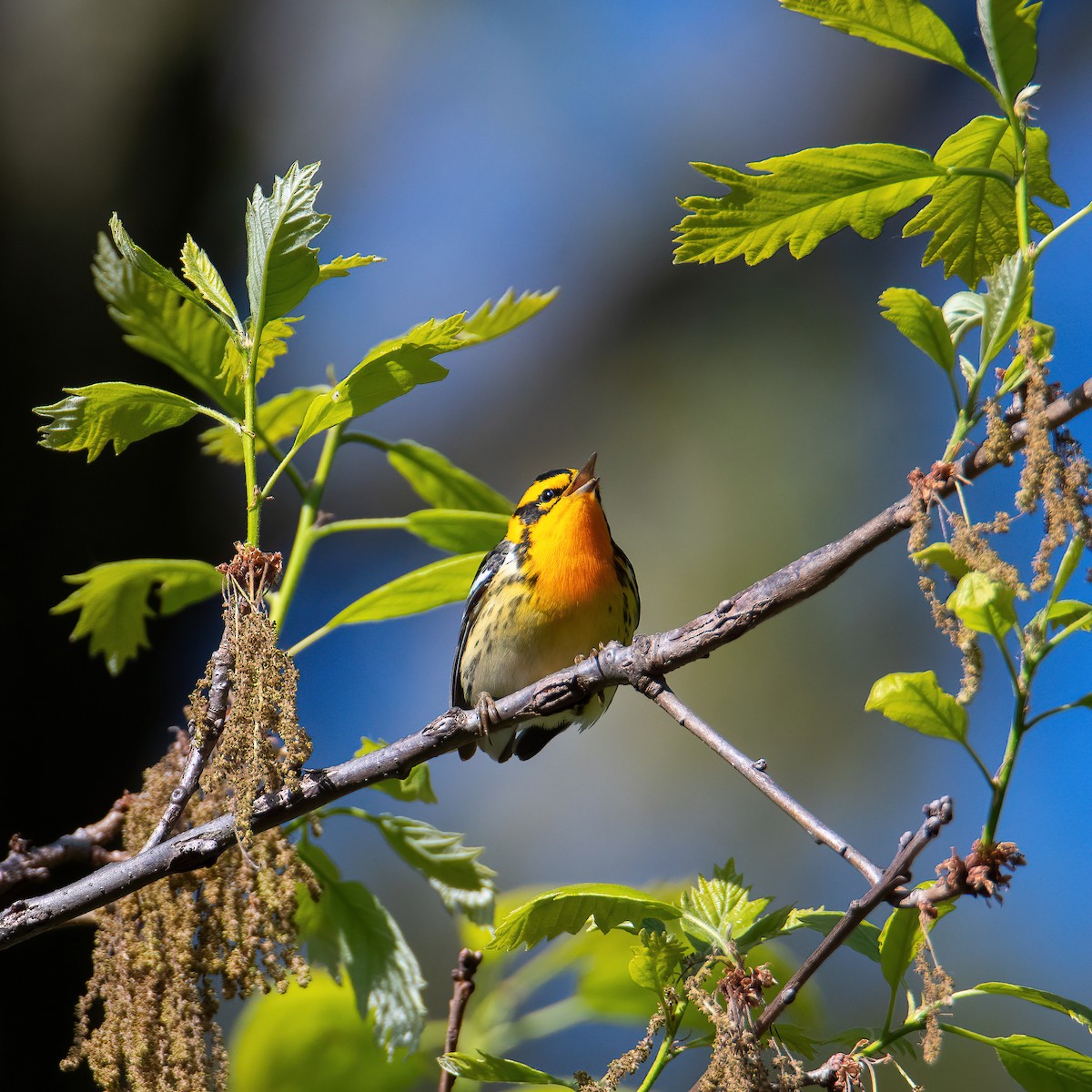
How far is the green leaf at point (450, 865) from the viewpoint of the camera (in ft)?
5.69

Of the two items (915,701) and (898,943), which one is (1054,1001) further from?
(915,701)

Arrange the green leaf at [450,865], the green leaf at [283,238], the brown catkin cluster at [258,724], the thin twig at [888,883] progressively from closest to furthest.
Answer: the thin twig at [888,883], the brown catkin cluster at [258,724], the green leaf at [283,238], the green leaf at [450,865]

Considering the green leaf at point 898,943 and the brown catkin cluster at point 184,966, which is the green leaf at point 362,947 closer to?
the brown catkin cluster at point 184,966

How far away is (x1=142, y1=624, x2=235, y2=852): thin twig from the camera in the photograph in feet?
4.49

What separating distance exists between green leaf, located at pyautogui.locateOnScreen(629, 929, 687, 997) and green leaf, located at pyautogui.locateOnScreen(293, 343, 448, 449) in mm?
651

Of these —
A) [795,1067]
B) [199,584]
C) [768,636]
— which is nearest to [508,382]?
[768,636]

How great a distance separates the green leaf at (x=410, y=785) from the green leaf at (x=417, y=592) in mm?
195

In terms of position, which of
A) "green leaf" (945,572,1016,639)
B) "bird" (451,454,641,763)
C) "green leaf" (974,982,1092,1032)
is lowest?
"green leaf" (974,982,1092,1032)

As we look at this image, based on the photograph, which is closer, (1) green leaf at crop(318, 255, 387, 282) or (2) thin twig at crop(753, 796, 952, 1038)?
(2) thin twig at crop(753, 796, 952, 1038)

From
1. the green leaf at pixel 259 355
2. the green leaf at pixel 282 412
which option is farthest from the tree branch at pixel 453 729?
the green leaf at pixel 282 412

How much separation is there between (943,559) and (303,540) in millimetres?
1053

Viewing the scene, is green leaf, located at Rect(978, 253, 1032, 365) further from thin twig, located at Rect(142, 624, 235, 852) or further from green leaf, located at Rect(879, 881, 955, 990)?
thin twig, located at Rect(142, 624, 235, 852)

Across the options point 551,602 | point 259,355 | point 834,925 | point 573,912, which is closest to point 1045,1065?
point 834,925

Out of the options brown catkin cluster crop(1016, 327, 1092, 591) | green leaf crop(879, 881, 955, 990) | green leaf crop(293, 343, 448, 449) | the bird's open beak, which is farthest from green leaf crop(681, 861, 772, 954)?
the bird's open beak
